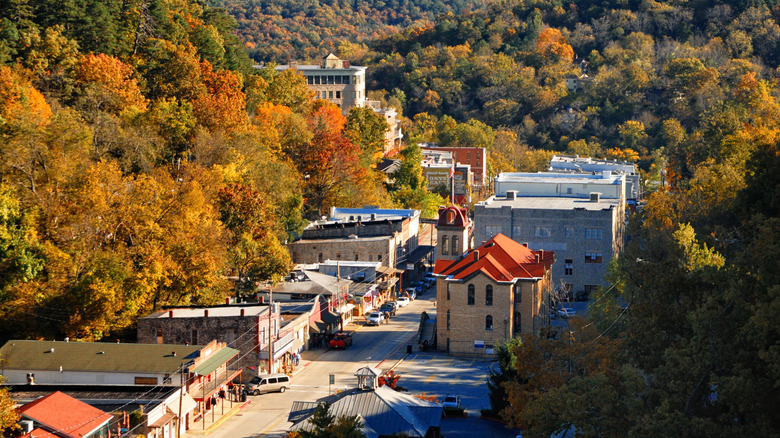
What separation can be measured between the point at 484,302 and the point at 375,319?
1156 cm

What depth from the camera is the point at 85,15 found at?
83562mm

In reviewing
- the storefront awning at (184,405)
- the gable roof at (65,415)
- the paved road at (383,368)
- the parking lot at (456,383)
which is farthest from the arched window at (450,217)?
the gable roof at (65,415)

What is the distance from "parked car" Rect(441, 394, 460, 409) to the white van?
929 cm

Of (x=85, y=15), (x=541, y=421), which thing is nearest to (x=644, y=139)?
(x=85, y=15)

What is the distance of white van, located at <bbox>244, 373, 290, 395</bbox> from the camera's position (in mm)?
56781

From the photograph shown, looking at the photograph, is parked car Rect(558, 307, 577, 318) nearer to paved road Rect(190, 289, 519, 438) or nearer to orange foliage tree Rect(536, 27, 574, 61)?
paved road Rect(190, 289, 519, 438)

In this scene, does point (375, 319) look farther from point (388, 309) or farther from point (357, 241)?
point (357, 241)

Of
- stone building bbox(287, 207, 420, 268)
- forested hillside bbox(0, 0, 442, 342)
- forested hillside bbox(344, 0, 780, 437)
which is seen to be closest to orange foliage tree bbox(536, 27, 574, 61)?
forested hillside bbox(344, 0, 780, 437)

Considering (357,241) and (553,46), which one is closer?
(357,241)

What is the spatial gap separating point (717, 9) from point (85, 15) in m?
131

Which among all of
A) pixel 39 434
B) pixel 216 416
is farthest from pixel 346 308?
pixel 39 434

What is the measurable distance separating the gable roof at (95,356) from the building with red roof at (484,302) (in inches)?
744

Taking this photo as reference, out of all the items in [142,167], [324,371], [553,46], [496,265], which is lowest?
[324,371]

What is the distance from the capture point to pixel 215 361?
172 feet
